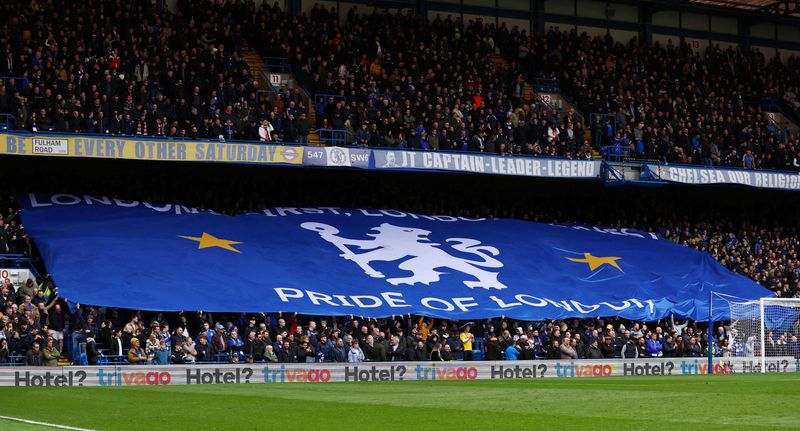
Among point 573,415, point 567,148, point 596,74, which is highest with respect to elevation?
point 596,74

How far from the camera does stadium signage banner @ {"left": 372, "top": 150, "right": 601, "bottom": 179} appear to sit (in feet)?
126

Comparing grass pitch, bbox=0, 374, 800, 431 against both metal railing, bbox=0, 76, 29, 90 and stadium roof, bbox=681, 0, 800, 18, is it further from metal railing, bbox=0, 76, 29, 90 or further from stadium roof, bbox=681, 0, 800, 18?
stadium roof, bbox=681, 0, 800, 18

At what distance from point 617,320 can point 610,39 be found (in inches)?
662

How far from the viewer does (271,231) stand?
119 feet

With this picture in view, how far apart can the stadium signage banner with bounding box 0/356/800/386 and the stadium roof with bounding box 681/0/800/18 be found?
24578 mm

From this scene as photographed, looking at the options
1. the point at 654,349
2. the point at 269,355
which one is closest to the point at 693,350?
the point at 654,349

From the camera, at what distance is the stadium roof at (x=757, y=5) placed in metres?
53.4

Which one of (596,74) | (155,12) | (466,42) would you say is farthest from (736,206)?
(155,12)

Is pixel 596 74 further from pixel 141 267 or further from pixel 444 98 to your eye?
Result: pixel 141 267

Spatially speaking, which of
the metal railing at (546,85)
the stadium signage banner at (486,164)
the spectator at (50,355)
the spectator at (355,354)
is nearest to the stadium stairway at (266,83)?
the stadium signage banner at (486,164)

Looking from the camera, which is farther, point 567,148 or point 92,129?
point 567,148

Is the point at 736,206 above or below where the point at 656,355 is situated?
above

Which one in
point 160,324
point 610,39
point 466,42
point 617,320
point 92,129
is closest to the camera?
point 160,324

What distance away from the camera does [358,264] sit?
116ft
